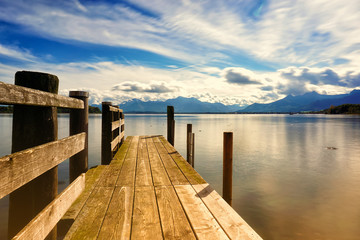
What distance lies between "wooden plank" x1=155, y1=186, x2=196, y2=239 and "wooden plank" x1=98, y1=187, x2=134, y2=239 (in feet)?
1.64

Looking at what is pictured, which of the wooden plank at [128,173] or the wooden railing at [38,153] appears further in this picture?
the wooden plank at [128,173]

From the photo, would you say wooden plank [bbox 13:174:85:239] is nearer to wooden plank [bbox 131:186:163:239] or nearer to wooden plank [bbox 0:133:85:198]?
wooden plank [bbox 0:133:85:198]

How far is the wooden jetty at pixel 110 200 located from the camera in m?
1.99

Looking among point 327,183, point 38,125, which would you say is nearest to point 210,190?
point 38,125

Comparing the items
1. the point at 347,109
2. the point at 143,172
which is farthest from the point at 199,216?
the point at 347,109

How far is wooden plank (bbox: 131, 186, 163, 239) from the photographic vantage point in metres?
2.98

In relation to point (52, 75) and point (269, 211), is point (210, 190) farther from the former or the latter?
point (269, 211)

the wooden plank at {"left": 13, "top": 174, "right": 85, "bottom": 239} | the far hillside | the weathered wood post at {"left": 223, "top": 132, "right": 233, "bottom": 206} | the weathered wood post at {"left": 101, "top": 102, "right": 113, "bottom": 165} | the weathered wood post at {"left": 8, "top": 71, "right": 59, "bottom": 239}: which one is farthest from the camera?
the far hillside

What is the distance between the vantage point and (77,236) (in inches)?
115

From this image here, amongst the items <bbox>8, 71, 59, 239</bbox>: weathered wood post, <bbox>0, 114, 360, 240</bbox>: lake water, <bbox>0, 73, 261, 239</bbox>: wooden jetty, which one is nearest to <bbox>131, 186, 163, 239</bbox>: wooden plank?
<bbox>0, 73, 261, 239</bbox>: wooden jetty

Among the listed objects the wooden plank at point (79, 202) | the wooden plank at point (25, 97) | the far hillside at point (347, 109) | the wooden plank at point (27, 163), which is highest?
the far hillside at point (347, 109)

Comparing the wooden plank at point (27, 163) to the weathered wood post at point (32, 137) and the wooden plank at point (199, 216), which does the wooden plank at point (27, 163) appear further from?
the wooden plank at point (199, 216)

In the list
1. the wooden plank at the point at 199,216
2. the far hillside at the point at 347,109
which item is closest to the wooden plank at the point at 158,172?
the wooden plank at the point at 199,216

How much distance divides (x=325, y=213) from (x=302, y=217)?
43.5 inches
